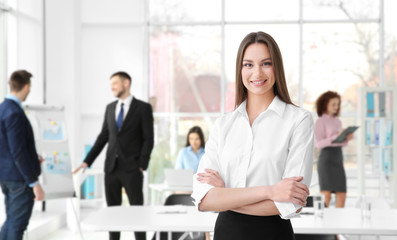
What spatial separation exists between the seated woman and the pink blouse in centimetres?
133

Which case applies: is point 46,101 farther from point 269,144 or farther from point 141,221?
point 269,144

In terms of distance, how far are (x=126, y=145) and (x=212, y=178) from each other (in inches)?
134

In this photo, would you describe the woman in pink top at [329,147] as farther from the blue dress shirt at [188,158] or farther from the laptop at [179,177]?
the laptop at [179,177]

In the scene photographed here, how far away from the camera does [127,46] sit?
9.38 meters

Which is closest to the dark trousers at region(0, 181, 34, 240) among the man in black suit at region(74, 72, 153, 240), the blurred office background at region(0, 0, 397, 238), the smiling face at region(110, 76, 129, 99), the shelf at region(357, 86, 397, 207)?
the man in black suit at region(74, 72, 153, 240)

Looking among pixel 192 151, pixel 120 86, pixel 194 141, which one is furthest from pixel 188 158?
pixel 120 86

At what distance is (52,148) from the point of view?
6918 mm

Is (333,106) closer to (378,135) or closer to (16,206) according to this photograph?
(378,135)

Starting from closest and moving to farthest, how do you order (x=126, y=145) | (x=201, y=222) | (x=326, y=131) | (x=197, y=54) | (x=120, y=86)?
(x=201, y=222) < (x=126, y=145) < (x=120, y=86) < (x=326, y=131) < (x=197, y=54)

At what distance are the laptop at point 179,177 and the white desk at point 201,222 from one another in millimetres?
2443

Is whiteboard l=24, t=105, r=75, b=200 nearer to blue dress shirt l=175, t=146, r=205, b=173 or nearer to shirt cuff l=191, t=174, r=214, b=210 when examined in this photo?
blue dress shirt l=175, t=146, r=205, b=173

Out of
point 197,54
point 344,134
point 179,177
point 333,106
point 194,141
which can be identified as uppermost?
point 197,54

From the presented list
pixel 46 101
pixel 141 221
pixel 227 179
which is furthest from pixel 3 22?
pixel 227 179

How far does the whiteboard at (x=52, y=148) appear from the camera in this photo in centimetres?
661
